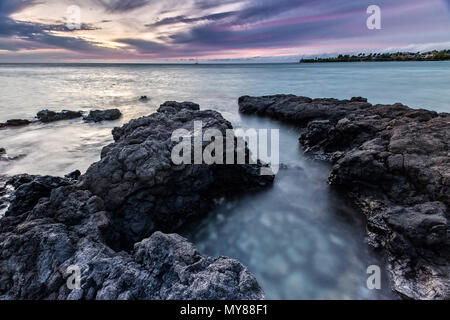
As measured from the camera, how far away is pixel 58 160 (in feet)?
42.5

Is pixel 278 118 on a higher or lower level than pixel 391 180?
higher

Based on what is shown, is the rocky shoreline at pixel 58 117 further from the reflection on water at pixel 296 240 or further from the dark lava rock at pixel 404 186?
the dark lava rock at pixel 404 186

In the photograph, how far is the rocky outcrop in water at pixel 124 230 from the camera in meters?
3.84

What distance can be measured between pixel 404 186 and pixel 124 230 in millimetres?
8960

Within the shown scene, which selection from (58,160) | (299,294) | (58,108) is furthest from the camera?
(58,108)

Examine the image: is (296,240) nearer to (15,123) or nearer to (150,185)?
(150,185)

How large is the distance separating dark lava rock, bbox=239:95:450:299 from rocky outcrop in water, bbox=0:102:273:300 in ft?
13.2

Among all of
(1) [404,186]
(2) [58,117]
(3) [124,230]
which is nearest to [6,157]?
(2) [58,117]

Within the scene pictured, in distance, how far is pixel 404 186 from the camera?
7367 millimetres

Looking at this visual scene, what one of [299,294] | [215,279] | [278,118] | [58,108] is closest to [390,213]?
[299,294]

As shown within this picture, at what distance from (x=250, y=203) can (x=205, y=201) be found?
1810mm

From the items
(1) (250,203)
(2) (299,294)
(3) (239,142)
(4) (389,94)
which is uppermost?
(4) (389,94)

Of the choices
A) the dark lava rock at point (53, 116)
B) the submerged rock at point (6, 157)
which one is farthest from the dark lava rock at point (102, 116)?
the submerged rock at point (6, 157)
